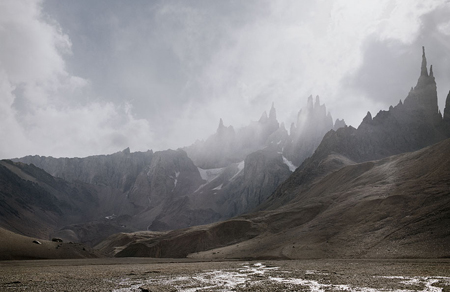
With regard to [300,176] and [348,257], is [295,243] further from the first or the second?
[300,176]

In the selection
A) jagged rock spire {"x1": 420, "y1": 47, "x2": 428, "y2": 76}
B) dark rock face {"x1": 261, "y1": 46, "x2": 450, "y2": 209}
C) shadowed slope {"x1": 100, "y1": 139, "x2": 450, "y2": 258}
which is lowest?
shadowed slope {"x1": 100, "y1": 139, "x2": 450, "y2": 258}

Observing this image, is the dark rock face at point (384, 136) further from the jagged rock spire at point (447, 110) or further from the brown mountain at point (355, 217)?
the jagged rock spire at point (447, 110)

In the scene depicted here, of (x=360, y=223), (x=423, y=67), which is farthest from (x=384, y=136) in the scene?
(x=360, y=223)

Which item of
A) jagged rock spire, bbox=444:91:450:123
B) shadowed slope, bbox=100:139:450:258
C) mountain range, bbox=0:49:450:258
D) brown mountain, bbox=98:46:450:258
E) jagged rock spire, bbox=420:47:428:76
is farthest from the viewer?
jagged rock spire, bbox=420:47:428:76

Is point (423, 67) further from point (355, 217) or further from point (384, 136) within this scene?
point (355, 217)

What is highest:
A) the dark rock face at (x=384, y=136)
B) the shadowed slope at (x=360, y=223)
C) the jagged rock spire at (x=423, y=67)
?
the jagged rock spire at (x=423, y=67)

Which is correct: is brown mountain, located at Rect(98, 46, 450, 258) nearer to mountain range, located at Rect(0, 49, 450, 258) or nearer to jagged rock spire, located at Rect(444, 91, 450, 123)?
mountain range, located at Rect(0, 49, 450, 258)

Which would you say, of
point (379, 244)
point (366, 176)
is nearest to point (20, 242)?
point (379, 244)

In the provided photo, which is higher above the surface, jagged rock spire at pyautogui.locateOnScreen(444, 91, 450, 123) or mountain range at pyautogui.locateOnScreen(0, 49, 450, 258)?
jagged rock spire at pyautogui.locateOnScreen(444, 91, 450, 123)

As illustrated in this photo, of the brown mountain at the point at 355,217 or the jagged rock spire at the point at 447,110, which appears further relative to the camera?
the jagged rock spire at the point at 447,110

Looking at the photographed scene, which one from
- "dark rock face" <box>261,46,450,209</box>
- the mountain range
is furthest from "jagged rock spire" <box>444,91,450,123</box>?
"dark rock face" <box>261,46,450,209</box>

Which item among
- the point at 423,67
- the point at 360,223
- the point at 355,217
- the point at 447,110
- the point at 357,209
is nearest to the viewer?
the point at 360,223

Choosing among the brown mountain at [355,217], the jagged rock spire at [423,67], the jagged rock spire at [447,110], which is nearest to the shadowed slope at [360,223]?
the brown mountain at [355,217]

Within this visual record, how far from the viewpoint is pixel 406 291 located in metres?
18.5
